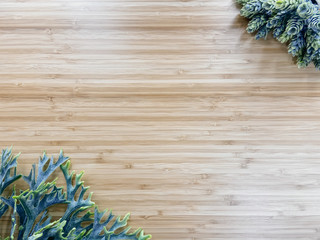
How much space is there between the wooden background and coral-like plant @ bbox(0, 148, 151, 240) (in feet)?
0.25

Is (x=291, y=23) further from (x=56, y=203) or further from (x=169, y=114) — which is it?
(x=56, y=203)

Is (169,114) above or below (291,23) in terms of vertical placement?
below

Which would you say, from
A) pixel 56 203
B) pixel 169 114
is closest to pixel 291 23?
pixel 169 114

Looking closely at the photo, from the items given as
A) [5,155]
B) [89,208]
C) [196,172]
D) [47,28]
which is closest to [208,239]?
[196,172]

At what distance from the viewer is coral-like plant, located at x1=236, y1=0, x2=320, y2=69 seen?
1.49 m

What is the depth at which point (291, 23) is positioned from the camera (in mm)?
1539

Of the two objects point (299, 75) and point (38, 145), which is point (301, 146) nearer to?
point (299, 75)

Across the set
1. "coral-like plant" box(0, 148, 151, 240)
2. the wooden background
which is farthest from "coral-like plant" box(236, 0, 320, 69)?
"coral-like plant" box(0, 148, 151, 240)

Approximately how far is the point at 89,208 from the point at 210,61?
3.69 feet

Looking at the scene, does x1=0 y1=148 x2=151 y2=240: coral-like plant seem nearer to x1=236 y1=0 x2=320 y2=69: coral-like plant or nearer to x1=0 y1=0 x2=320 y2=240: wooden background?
x1=0 y1=0 x2=320 y2=240: wooden background

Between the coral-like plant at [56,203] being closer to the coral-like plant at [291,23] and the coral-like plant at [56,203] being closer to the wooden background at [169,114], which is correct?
the wooden background at [169,114]

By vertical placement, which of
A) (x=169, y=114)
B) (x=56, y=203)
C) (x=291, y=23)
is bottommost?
(x=56, y=203)

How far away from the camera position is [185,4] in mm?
1716

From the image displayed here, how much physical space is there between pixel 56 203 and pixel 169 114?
799 mm
